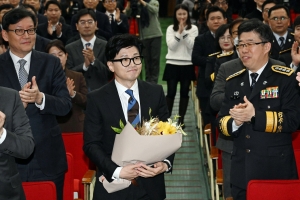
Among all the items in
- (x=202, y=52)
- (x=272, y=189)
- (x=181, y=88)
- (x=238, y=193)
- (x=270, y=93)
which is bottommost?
(x=238, y=193)

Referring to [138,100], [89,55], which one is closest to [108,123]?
[138,100]

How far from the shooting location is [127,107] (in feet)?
11.6

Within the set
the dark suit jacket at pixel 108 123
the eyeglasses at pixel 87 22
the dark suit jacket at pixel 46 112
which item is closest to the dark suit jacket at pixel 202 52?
the eyeglasses at pixel 87 22

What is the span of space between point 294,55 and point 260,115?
1.66 metres

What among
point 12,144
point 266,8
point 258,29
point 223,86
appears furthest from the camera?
point 266,8

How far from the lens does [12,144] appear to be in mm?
2965

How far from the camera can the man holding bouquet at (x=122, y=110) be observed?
348cm

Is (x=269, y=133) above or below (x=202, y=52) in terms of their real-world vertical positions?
below

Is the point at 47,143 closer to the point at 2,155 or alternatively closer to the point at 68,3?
the point at 2,155

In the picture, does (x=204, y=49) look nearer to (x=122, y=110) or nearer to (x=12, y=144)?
(x=122, y=110)

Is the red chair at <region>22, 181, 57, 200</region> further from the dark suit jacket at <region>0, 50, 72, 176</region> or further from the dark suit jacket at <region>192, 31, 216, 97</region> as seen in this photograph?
the dark suit jacket at <region>192, 31, 216, 97</region>

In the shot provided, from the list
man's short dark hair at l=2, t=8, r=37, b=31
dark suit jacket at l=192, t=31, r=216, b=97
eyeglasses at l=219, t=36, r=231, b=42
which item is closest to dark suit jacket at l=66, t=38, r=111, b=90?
dark suit jacket at l=192, t=31, r=216, b=97

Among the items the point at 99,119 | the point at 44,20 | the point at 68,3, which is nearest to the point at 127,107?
the point at 99,119

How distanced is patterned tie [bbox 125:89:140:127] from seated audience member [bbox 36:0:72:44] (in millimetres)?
4407
